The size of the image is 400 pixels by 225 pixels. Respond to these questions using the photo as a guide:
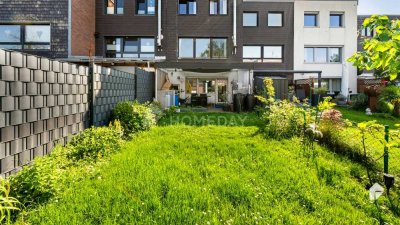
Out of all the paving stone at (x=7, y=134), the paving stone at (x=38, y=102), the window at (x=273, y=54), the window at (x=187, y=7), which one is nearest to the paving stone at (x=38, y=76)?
the paving stone at (x=38, y=102)

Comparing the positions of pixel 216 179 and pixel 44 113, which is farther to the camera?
pixel 44 113

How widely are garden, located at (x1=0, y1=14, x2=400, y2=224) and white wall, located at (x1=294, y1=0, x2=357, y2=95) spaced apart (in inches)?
730

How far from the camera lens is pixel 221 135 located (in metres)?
8.07

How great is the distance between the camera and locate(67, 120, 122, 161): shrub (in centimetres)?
545

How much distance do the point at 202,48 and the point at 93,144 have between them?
17.6 metres

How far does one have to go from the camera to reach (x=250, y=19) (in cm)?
2342

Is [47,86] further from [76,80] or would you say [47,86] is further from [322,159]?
[322,159]

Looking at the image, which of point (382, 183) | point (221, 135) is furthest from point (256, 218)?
point (221, 135)

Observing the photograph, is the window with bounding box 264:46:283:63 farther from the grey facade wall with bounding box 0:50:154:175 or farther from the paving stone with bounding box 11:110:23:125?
the paving stone with bounding box 11:110:23:125

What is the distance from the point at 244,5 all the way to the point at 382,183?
2068cm

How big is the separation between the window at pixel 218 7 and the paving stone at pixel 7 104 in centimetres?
2006

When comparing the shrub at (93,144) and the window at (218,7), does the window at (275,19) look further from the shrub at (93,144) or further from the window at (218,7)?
the shrub at (93,144)

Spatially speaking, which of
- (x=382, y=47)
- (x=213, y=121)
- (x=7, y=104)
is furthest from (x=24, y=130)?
(x=213, y=121)

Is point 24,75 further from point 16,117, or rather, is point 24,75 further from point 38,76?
point 16,117
